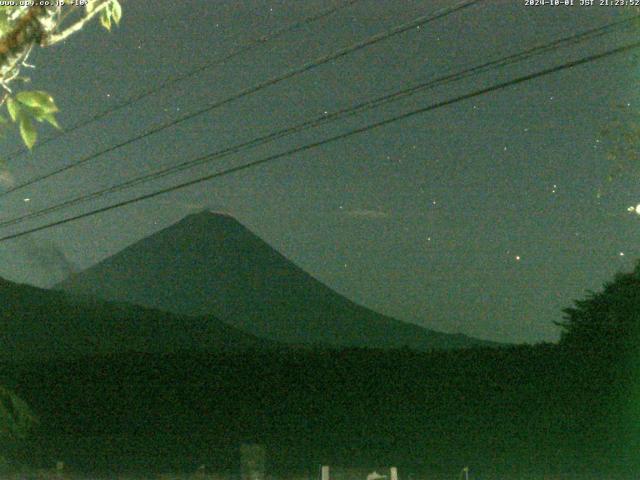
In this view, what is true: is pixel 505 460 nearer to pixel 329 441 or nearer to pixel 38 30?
pixel 329 441

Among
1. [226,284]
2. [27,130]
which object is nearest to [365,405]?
[27,130]

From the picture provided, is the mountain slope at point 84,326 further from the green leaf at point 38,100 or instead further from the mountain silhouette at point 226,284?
the green leaf at point 38,100

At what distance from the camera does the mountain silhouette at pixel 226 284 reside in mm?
90438

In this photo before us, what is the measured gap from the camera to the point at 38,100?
2762 mm

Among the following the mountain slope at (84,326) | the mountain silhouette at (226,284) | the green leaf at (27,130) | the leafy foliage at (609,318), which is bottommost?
the green leaf at (27,130)

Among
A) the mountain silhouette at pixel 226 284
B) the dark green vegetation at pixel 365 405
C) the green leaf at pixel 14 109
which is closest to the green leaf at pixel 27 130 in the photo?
the green leaf at pixel 14 109

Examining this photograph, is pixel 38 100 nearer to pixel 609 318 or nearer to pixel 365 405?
pixel 365 405

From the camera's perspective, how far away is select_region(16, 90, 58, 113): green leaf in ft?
9.03

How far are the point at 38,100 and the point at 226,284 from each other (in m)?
114

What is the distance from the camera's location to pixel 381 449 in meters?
17.1

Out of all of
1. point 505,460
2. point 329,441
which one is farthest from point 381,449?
point 505,460

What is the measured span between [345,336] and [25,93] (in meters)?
69.3

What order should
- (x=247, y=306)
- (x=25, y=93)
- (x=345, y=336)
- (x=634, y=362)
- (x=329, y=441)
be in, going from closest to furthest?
(x=25, y=93), (x=634, y=362), (x=329, y=441), (x=345, y=336), (x=247, y=306)

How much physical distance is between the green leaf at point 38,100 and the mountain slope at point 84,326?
3478cm
